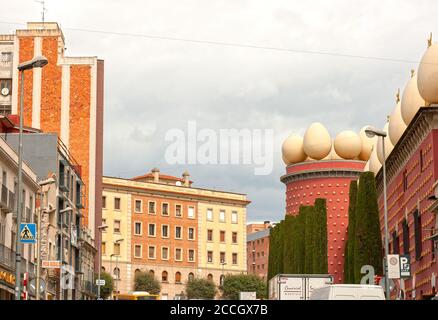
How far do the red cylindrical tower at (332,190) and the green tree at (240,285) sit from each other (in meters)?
36.1

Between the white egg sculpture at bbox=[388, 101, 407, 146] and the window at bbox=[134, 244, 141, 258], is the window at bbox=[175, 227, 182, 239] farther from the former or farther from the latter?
the white egg sculpture at bbox=[388, 101, 407, 146]

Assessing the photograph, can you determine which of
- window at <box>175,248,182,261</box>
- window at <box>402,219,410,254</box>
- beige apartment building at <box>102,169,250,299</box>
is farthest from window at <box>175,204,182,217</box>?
window at <box>402,219,410,254</box>

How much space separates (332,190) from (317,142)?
4784 mm

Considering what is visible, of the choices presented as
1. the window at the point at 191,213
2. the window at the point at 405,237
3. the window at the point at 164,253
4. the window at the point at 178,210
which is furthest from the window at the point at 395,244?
the window at the point at 191,213

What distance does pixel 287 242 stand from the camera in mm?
80375

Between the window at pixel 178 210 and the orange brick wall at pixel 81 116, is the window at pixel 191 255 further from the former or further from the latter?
the orange brick wall at pixel 81 116

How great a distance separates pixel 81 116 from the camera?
94.9 metres

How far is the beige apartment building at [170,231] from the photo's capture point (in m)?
121

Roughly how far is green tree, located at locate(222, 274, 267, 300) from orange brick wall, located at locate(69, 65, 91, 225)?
35377 millimetres

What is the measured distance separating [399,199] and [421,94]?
11.7m

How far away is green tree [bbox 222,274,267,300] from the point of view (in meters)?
123
